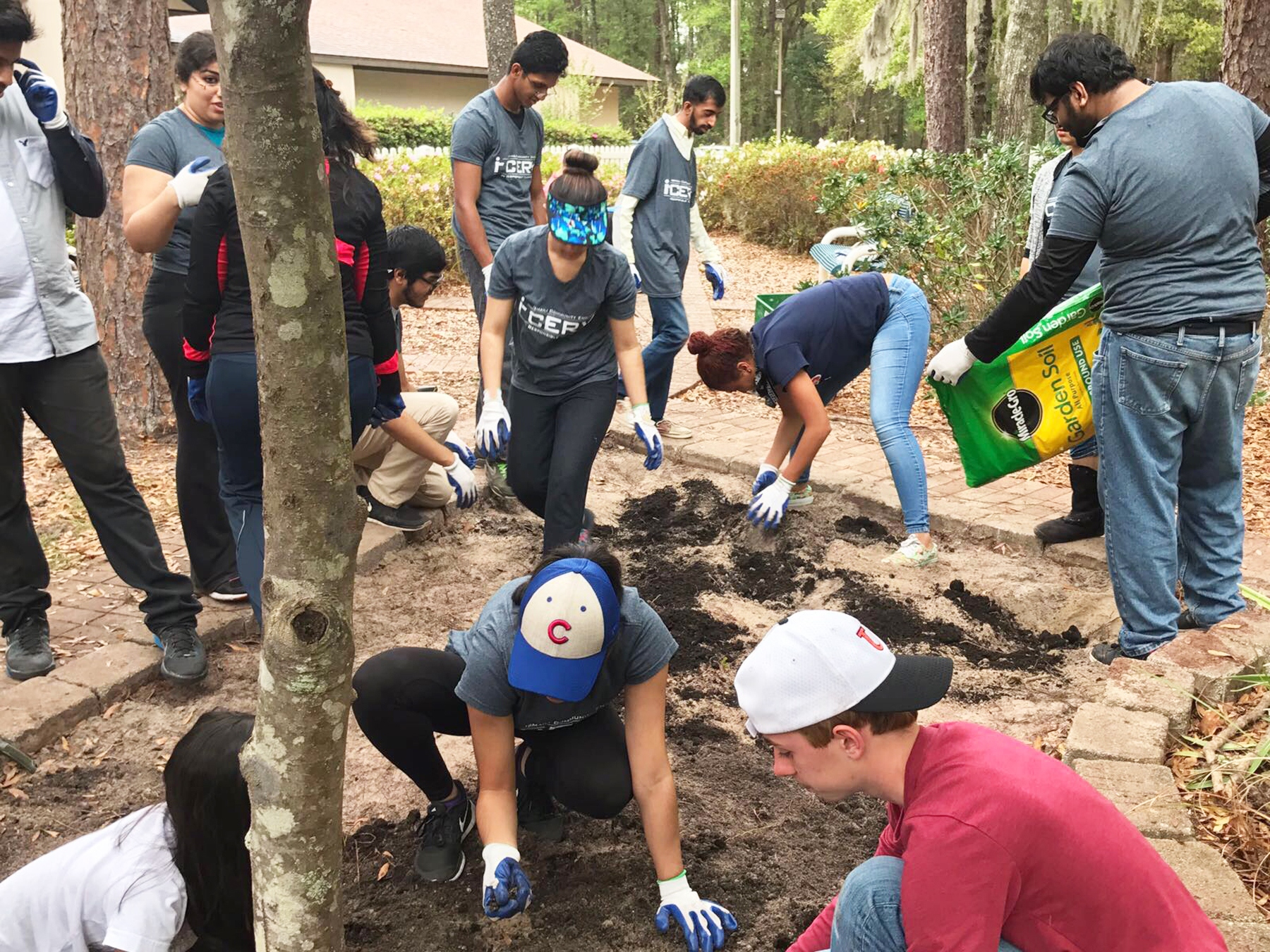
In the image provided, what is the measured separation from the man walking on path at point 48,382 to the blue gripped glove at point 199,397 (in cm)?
33

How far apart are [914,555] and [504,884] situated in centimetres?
254

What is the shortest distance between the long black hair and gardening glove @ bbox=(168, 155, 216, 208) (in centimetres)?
174

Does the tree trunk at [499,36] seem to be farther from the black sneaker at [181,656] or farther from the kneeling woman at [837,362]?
the black sneaker at [181,656]

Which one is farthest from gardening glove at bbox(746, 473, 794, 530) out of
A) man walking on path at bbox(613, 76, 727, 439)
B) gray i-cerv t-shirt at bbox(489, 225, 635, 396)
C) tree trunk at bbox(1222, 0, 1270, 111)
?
tree trunk at bbox(1222, 0, 1270, 111)

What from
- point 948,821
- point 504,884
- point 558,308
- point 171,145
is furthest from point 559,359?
point 948,821

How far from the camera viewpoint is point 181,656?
11.7 feet

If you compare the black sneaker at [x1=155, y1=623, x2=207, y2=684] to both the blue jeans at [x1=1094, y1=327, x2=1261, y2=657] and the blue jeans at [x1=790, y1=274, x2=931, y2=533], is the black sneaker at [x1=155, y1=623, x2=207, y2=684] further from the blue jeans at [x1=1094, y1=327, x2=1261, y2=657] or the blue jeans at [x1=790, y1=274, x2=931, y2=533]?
the blue jeans at [x1=1094, y1=327, x2=1261, y2=657]

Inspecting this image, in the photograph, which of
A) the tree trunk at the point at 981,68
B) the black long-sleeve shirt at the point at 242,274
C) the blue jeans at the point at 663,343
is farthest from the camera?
the tree trunk at the point at 981,68

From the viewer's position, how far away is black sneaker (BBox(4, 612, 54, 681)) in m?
3.49

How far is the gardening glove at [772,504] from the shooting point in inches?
180

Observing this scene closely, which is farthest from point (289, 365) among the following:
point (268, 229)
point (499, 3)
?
point (499, 3)

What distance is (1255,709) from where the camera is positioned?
279 centimetres

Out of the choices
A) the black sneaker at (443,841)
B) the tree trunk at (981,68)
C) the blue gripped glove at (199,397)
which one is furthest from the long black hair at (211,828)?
the tree trunk at (981,68)

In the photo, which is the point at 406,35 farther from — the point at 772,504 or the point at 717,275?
the point at 772,504
